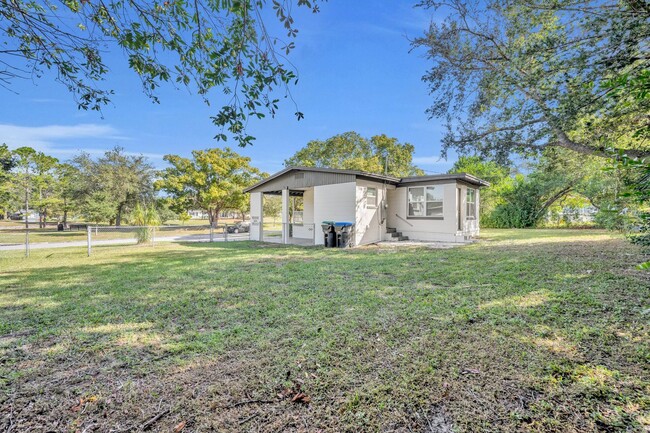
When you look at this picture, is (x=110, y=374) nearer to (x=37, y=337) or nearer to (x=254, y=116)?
(x=37, y=337)

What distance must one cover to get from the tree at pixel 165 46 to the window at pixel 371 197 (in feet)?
30.1

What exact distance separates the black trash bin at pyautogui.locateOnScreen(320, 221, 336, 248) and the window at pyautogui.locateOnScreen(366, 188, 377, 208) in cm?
178

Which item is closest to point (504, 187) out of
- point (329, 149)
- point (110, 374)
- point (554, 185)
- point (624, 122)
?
point (554, 185)

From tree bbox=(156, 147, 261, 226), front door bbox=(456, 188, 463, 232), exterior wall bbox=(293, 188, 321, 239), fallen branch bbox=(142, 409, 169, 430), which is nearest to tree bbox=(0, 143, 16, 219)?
tree bbox=(156, 147, 261, 226)

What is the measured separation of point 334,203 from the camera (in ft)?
39.4

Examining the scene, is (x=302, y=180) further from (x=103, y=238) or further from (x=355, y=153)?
(x=355, y=153)

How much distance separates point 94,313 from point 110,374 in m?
1.96

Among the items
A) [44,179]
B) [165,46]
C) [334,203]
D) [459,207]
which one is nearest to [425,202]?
[459,207]

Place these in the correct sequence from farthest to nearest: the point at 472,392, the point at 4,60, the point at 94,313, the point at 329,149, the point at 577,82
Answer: the point at 329,149 → the point at 577,82 → the point at 94,313 → the point at 4,60 → the point at 472,392

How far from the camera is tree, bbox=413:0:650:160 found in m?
5.01

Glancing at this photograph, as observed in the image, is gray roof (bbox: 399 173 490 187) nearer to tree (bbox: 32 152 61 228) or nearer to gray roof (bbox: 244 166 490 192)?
gray roof (bbox: 244 166 490 192)

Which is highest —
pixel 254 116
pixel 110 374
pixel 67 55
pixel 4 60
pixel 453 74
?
pixel 453 74

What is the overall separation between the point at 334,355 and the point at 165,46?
3.57 metres

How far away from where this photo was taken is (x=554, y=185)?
58.7 ft
